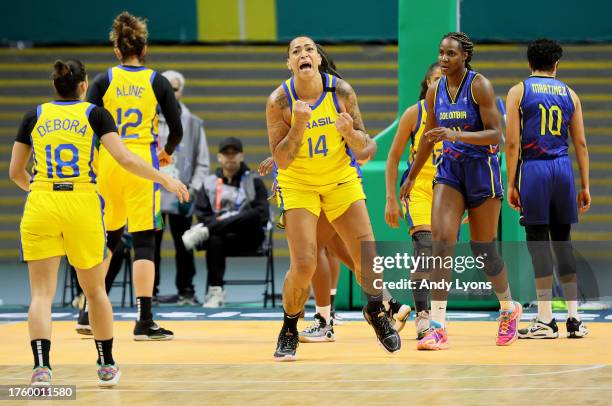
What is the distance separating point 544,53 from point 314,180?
2418 mm

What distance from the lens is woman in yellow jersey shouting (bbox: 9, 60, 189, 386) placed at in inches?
253

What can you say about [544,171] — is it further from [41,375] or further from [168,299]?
[168,299]

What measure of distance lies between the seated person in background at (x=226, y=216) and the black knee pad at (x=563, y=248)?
385 cm

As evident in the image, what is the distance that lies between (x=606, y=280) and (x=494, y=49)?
4.27 meters

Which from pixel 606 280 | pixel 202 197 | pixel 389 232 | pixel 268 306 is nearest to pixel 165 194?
pixel 202 197

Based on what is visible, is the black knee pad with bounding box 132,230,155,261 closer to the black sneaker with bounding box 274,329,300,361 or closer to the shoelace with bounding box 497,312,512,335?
the black sneaker with bounding box 274,329,300,361

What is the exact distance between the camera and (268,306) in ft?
40.3

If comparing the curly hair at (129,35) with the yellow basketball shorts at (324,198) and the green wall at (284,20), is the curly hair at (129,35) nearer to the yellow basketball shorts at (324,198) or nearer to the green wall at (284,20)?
the yellow basketball shorts at (324,198)

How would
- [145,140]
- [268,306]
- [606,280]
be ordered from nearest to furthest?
[145,140], [268,306], [606,280]

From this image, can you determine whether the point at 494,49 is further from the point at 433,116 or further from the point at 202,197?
the point at 433,116

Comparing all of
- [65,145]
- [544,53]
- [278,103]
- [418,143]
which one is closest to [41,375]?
[65,145]

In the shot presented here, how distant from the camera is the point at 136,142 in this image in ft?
29.4

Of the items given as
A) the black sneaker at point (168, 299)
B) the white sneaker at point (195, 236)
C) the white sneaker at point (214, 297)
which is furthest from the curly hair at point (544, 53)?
the black sneaker at point (168, 299)

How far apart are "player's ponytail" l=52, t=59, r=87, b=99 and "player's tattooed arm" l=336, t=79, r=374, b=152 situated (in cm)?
158
